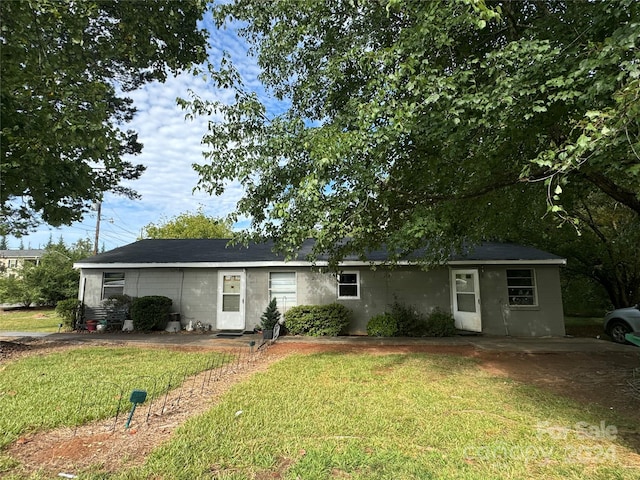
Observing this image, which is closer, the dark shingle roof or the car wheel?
the car wheel

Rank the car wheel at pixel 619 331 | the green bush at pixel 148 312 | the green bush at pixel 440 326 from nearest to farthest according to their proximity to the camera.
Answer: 1. the car wheel at pixel 619 331
2. the green bush at pixel 440 326
3. the green bush at pixel 148 312

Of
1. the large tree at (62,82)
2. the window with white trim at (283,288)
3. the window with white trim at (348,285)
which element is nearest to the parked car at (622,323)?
the window with white trim at (348,285)

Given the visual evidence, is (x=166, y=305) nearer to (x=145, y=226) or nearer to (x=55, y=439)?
(x=55, y=439)

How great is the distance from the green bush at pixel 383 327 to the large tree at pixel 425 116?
13.0 feet

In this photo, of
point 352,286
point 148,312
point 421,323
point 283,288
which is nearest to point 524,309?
point 421,323

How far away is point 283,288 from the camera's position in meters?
12.6

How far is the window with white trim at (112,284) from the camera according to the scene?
13.0m

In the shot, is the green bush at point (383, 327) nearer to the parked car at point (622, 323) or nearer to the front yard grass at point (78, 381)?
the front yard grass at point (78, 381)

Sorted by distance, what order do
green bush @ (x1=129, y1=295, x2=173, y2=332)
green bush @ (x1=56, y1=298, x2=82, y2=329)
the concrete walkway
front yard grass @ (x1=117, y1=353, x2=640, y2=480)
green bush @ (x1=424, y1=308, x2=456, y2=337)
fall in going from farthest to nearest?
green bush @ (x1=56, y1=298, x2=82, y2=329), green bush @ (x1=129, y1=295, x2=173, y2=332), green bush @ (x1=424, y1=308, x2=456, y2=337), the concrete walkway, front yard grass @ (x1=117, y1=353, x2=640, y2=480)

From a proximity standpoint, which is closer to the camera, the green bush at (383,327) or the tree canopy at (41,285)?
the green bush at (383,327)

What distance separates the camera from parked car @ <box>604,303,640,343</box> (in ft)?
35.0

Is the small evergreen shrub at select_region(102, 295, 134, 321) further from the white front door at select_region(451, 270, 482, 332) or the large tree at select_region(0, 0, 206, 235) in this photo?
the white front door at select_region(451, 270, 482, 332)


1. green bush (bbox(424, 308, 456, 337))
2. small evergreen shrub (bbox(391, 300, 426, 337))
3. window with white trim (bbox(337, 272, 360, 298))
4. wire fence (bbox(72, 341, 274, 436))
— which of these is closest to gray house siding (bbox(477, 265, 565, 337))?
green bush (bbox(424, 308, 456, 337))

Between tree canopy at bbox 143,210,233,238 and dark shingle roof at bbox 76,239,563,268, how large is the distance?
59.0ft
